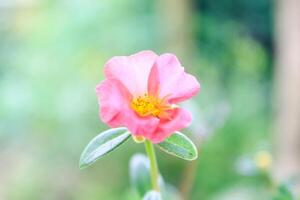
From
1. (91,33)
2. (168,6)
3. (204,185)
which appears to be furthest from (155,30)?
(204,185)

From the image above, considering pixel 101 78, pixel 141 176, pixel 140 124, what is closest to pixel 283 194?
pixel 141 176

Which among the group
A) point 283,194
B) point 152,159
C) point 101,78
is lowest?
point 101,78

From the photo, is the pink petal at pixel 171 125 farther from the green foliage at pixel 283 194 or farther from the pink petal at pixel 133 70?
the green foliage at pixel 283 194

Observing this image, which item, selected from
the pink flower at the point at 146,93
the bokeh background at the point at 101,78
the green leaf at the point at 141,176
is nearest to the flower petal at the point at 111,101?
the pink flower at the point at 146,93

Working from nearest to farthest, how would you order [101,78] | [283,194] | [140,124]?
1. [140,124]
2. [283,194]
3. [101,78]

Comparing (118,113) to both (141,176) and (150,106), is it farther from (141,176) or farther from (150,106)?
(141,176)

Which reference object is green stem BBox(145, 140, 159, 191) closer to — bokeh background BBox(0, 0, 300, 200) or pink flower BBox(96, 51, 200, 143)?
pink flower BBox(96, 51, 200, 143)

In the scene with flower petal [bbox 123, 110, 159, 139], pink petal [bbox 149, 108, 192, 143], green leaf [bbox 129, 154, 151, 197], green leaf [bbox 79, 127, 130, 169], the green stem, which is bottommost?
green leaf [bbox 129, 154, 151, 197]

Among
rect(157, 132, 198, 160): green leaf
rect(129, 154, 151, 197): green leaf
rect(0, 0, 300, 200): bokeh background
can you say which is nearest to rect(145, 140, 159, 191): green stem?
rect(157, 132, 198, 160): green leaf
